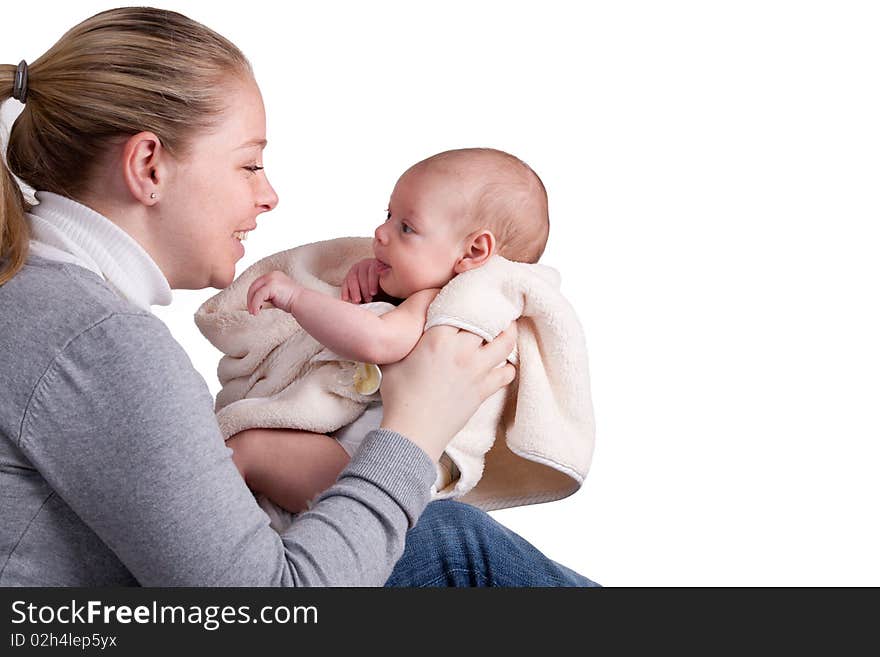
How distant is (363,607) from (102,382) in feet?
1.55

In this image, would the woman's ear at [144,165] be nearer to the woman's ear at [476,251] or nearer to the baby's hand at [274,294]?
the baby's hand at [274,294]

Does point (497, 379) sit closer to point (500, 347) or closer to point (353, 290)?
point (500, 347)

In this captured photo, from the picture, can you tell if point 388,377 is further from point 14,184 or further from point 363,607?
point 14,184

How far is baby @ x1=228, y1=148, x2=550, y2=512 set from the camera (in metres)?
1.96

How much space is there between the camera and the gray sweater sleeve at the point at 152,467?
59.1 inches

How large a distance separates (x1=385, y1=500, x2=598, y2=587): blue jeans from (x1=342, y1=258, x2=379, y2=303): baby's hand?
39 centimetres

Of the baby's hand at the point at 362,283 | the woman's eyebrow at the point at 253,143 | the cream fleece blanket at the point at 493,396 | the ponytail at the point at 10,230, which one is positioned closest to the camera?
the ponytail at the point at 10,230

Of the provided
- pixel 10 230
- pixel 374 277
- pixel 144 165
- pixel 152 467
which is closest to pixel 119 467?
pixel 152 467

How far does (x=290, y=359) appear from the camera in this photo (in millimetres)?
2109

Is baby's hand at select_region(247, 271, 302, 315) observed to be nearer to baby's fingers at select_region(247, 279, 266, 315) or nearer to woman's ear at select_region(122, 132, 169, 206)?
baby's fingers at select_region(247, 279, 266, 315)

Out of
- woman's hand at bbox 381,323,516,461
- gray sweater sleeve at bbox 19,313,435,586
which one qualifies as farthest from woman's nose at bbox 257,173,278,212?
gray sweater sleeve at bbox 19,313,435,586

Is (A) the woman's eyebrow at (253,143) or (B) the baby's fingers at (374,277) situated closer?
(A) the woman's eyebrow at (253,143)

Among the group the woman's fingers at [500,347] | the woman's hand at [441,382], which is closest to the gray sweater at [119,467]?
the woman's hand at [441,382]

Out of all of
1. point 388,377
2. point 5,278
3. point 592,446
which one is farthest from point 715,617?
point 5,278
